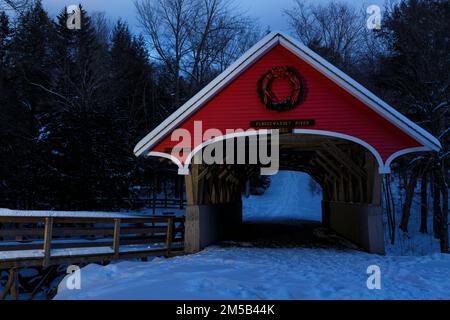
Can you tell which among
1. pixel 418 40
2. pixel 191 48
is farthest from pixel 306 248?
pixel 191 48

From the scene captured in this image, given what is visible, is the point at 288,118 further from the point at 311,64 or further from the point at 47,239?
the point at 47,239

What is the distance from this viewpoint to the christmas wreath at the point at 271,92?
11.5 m

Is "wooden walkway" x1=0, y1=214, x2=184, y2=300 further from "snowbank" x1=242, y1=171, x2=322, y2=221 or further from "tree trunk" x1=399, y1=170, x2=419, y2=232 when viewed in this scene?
"snowbank" x1=242, y1=171, x2=322, y2=221

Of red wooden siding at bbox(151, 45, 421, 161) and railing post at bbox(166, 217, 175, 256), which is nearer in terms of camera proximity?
red wooden siding at bbox(151, 45, 421, 161)

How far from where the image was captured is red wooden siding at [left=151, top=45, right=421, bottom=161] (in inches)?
440

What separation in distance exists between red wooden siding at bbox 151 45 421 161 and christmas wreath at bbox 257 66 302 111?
143 millimetres

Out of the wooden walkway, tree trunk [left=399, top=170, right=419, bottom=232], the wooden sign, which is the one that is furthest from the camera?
tree trunk [left=399, top=170, right=419, bottom=232]

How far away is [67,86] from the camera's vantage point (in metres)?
30.7

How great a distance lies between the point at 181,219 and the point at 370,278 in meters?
7.04

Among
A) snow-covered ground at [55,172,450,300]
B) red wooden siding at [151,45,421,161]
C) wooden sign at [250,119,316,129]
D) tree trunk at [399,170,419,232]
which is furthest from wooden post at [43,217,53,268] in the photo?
tree trunk at [399,170,419,232]

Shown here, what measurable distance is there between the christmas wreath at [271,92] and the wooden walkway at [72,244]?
15.2ft

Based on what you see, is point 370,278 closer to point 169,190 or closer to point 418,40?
point 418,40

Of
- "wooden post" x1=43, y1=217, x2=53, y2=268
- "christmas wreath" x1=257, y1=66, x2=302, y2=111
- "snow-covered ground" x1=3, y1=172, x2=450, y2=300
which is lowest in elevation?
"snow-covered ground" x1=3, y1=172, x2=450, y2=300

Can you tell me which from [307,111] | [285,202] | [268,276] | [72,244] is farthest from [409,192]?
[285,202]
